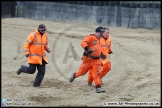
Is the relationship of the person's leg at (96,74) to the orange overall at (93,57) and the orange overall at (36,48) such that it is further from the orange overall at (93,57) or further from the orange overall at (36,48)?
the orange overall at (36,48)

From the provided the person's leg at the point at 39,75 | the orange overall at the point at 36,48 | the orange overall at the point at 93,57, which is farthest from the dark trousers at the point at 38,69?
the orange overall at the point at 93,57

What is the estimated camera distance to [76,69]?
558 inches

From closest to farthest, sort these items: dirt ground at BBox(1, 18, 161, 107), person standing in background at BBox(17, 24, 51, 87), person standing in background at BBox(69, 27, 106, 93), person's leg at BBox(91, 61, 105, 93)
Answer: dirt ground at BBox(1, 18, 161, 107) → person's leg at BBox(91, 61, 105, 93) → person standing in background at BBox(69, 27, 106, 93) → person standing in background at BBox(17, 24, 51, 87)

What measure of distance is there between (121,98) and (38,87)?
2.40m

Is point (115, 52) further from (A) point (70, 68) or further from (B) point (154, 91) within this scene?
(B) point (154, 91)

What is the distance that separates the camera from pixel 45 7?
24.8 meters

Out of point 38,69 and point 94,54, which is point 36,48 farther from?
point 94,54

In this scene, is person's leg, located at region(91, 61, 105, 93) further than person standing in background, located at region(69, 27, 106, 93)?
No

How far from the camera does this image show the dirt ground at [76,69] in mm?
10125

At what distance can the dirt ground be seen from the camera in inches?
399

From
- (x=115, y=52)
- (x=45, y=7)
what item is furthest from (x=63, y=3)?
(x=115, y=52)

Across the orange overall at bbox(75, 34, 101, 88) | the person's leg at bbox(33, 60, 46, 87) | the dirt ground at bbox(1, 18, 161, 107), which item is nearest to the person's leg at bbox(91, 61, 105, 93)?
the orange overall at bbox(75, 34, 101, 88)

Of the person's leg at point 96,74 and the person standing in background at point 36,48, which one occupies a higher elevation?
the person standing in background at point 36,48

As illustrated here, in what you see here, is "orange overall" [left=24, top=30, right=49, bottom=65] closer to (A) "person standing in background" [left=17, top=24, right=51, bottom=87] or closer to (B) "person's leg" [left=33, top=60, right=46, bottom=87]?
(A) "person standing in background" [left=17, top=24, right=51, bottom=87]
